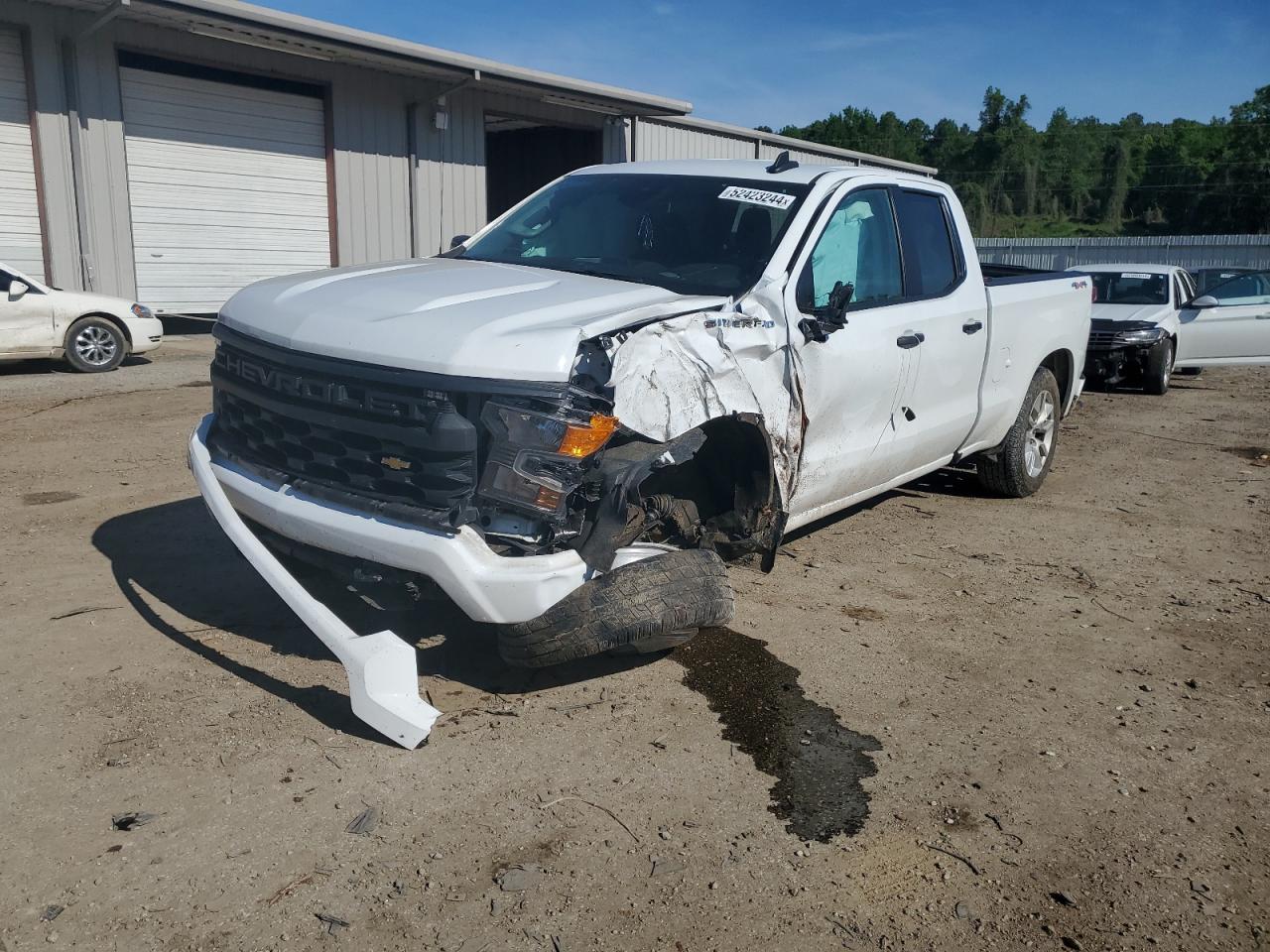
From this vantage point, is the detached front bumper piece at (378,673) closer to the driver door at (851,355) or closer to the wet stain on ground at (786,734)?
the wet stain on ground at (786,734)

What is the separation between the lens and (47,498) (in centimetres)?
633

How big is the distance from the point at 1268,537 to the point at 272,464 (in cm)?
580

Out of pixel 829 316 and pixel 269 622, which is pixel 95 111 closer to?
pixel 269 622

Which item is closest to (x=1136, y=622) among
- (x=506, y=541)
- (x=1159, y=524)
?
(x=1159, y=524)

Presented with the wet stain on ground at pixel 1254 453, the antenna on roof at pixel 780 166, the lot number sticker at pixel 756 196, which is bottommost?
the wet stain on ground at pixel 1254 453

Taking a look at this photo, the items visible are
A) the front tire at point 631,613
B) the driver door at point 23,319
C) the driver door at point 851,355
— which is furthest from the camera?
the driver door at point 23,319

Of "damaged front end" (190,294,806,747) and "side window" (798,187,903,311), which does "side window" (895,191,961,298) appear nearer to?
"side window" (798,187,903,311)

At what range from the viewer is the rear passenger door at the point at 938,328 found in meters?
5.43

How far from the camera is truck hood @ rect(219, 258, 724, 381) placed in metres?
3.39

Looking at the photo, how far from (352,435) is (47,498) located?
3.71m

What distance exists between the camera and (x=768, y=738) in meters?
3.73

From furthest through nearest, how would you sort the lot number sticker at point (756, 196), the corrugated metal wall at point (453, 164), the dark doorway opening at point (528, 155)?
1. the dark doorway opening at point (528, 155)
2. the corrugated metal wall at point (453, 164)
3. the lot number sticker at point (756, 196)

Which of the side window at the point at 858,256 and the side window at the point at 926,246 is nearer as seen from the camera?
the side window at the point at 858,256

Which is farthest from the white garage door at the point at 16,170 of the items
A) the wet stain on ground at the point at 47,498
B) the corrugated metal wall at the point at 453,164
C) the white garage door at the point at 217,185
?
the wet stain on ground at the point at 47,498
